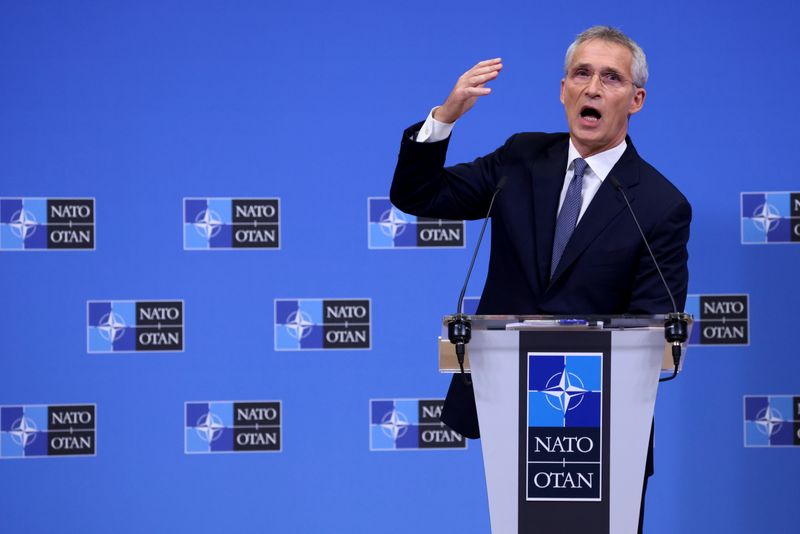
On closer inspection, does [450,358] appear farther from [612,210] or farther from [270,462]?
[270,462]

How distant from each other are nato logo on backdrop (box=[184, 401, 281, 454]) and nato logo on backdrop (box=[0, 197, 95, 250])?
682 mm

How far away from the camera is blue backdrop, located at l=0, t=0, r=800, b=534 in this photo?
123 inches

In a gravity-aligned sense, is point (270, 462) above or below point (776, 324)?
below

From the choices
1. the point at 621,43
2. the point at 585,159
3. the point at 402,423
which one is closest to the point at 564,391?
the point at 585,159

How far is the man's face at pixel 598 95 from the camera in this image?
6.12 ft

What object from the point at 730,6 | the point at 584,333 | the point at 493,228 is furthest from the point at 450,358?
the point at 730,6

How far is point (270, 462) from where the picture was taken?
3148mm

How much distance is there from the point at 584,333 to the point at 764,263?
191 cm

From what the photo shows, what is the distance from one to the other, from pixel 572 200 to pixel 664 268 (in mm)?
223

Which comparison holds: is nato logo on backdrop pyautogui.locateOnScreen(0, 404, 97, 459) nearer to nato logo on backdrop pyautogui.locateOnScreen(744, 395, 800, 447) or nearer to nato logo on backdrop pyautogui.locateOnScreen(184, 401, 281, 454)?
nato logo on backdrop pyautogui.locateOnScreen(184, 401, 281, 454)

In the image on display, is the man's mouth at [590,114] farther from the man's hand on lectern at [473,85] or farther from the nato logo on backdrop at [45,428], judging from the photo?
the nato logo on backdrop at [45,428]

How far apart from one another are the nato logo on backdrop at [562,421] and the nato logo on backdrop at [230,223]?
179cm

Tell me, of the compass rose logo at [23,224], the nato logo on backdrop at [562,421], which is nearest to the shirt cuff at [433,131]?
the nato logo on backdrop at [562,421]

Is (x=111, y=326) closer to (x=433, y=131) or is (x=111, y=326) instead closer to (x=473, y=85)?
(x=433, y=131)
